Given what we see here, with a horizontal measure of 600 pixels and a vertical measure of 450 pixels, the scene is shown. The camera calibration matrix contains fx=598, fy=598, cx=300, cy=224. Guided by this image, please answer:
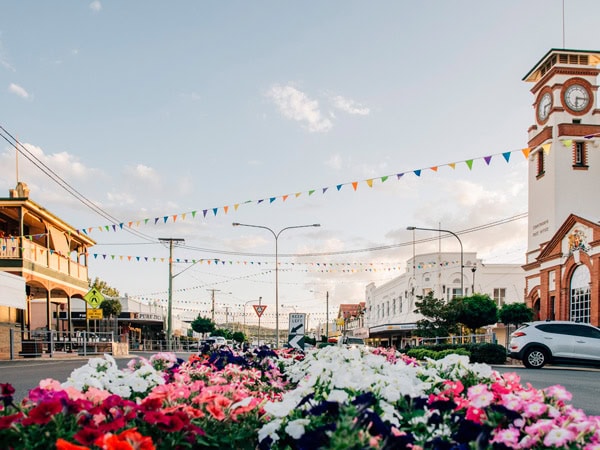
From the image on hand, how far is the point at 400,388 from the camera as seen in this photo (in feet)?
13.4

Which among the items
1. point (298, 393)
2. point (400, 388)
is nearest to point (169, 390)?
point (298, 393)

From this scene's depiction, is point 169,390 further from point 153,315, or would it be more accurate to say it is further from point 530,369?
point 153,315

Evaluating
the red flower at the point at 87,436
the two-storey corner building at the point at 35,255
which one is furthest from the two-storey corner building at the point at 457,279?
the red flower at the point at 87,436

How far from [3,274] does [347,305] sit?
112 m

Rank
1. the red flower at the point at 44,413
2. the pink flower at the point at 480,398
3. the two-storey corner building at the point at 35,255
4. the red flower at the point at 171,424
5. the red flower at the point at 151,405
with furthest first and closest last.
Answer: the two-storey corner building at the point at 35,255, the pink flower at the point at 480,398, the red flower at the point at 151,405, the red flower at the point at 171,424, the red flower at the point at 44,413

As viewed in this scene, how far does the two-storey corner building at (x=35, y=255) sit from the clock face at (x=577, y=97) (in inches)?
1346

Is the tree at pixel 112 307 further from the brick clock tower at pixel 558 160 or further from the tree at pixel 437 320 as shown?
the brick clock tower at pixel 558 160

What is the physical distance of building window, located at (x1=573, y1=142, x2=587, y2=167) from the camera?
42906 mm

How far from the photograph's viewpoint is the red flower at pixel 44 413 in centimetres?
279

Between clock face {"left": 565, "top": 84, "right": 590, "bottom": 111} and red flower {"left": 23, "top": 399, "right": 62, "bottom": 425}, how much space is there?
45.9 m

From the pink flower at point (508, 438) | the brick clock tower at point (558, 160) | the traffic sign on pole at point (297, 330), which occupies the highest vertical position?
the brick clock tower at point (558, 160)

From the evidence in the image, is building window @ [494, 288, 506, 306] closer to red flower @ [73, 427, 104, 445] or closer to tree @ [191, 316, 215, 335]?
tree @ [191, 316, 215, 335]

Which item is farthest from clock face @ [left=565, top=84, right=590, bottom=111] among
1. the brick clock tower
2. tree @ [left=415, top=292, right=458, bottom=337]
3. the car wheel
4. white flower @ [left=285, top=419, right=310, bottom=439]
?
white flower @ [left=285, top=419, right=310, bottom=439]

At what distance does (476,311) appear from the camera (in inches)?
1318
